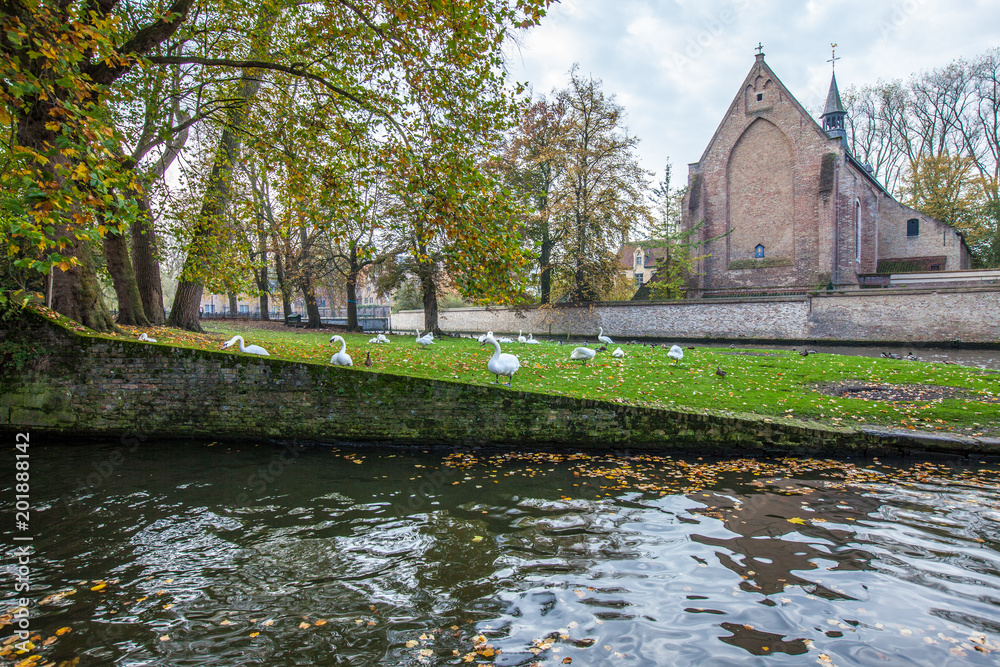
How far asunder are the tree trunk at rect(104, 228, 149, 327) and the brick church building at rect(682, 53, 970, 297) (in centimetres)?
3149

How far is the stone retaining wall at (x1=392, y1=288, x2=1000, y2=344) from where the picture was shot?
873 inches

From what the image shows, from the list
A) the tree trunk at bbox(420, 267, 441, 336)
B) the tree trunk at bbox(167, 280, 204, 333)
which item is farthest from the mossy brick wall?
the tree trunk at bbox(420, 267, 441, 336)

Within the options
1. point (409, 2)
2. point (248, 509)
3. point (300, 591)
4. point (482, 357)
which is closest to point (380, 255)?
point (482, 357)

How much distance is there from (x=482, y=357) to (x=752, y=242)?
2718 centimetres

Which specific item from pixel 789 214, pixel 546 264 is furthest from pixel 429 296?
pixel 789 214

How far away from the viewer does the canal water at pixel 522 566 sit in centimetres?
308

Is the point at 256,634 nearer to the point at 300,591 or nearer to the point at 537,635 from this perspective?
the point at 300,591

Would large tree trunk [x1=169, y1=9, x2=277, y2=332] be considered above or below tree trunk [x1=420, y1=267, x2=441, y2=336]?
above

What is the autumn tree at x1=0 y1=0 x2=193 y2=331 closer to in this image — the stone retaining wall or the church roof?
the stone retaining wall

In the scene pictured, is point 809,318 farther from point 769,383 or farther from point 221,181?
point 221,181

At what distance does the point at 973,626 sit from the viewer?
3141mm

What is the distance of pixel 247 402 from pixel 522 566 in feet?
19.6

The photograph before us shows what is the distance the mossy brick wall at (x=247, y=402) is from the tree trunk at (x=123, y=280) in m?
5.68

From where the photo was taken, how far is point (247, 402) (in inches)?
317
